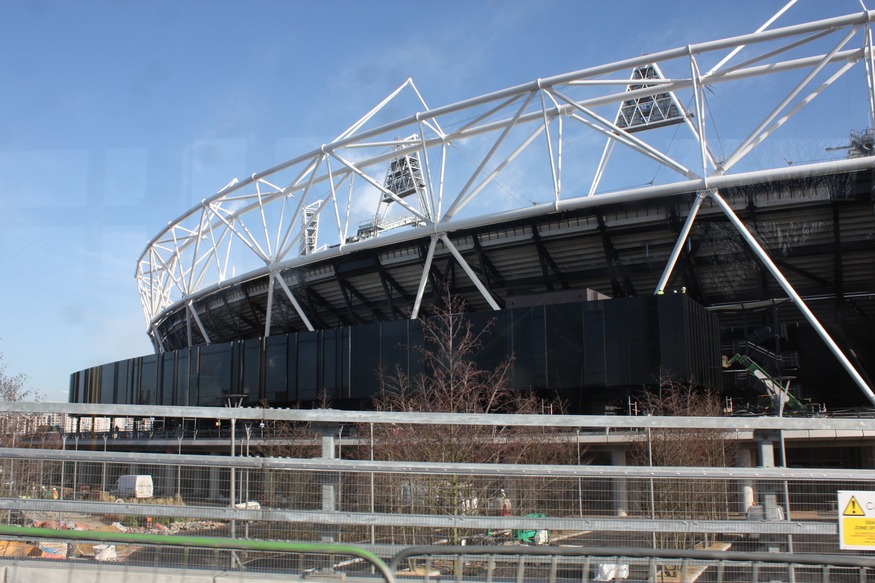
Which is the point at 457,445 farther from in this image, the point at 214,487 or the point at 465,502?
the point at 214,487

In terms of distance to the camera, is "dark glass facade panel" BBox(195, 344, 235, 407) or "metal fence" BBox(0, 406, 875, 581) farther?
"dark glass facade panel" BBox(195, 344, 235, 407)

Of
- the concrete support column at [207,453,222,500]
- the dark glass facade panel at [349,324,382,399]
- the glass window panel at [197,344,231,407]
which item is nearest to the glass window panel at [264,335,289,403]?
the glass window panel at [197,344,231,407]

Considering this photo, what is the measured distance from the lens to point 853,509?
21.2 ft

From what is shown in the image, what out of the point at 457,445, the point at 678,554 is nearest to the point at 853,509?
the point at 678,554

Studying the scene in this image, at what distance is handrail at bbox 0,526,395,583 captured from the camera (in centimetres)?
501

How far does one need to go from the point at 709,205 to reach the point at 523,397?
38.0ft

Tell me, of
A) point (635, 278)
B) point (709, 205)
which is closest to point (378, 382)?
point (635, 278)

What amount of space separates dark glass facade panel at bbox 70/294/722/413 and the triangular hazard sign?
22636mm

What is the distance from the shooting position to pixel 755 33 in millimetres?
27828

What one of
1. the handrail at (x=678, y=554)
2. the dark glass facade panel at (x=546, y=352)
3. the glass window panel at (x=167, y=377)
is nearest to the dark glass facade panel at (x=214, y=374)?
the dark glass facade panel at (x=546, y=352)

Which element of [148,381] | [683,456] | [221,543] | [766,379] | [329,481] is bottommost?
[683,456]

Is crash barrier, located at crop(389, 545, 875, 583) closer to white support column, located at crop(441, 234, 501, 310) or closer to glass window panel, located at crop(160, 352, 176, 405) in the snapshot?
white support column, located at crop(441, 234, 501, 310)

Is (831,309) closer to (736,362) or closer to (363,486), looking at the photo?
(736,362)

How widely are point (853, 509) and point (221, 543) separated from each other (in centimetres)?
550
